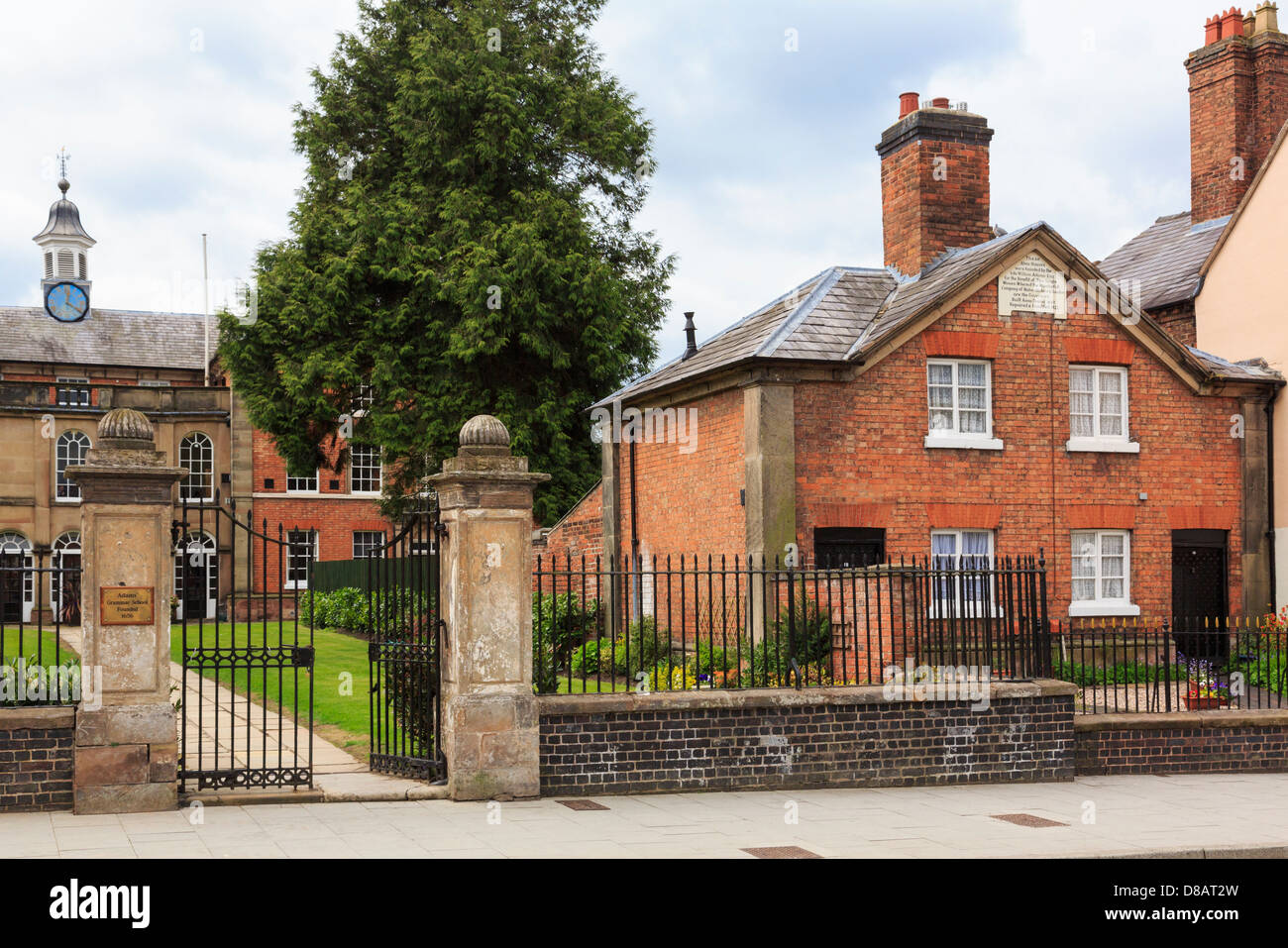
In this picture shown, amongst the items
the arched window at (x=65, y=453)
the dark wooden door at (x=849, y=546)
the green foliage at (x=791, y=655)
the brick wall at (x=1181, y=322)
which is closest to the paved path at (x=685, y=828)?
the green foliage at (x=791, y=655)

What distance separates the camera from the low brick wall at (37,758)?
9.62 meters

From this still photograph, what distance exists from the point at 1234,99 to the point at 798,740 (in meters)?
18.5

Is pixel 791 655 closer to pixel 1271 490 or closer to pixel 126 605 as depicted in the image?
pixel 126 605

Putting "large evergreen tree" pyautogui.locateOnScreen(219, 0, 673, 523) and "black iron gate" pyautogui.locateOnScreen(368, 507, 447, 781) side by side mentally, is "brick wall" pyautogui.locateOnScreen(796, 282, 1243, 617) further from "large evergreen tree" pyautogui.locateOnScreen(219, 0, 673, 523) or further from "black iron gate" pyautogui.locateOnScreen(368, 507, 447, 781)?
"large evergreen tree" pyautogui.locateOnScreen(219, 0, 673, 523)

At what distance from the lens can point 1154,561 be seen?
1955 centimetres

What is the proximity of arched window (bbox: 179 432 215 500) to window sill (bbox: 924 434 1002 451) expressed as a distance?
27936 millimetres

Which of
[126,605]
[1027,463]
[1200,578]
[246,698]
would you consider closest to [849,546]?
[1027,463]

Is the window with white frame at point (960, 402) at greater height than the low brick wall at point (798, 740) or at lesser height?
greater

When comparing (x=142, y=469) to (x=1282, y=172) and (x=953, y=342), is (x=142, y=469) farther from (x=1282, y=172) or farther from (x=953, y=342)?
(x=1282, y=172)

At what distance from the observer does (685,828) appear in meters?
9.48

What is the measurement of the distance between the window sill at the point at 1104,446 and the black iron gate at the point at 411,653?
11178 mm

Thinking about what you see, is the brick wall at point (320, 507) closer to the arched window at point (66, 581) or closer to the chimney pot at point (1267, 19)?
the arched window at point (66, 581)

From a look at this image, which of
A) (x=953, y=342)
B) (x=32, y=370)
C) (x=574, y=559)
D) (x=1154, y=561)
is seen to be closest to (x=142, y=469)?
(x=953, y=342)

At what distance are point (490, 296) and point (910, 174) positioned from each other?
28.6 feet
